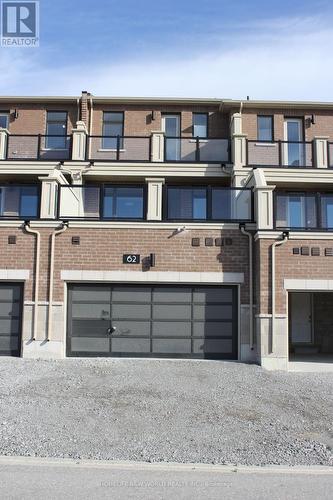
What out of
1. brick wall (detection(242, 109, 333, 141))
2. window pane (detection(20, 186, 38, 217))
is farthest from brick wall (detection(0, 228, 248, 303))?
brick wall (detection(242, 109, 333, 141))

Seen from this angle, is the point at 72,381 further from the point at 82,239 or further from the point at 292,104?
the point at 292,104

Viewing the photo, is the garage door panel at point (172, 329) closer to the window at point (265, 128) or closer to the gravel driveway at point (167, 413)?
the gravel driveway at point (167, 413)

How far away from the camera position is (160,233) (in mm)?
15062

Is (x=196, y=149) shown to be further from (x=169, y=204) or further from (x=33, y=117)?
(x=33, y=117)

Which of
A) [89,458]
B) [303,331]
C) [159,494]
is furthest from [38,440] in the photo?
[303,331]

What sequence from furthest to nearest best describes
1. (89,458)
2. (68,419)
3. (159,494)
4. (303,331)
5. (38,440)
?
(303,331) → (68,419) → (38,440) → (89,458) → (159,494)

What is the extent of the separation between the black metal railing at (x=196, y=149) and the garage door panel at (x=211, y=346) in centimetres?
754

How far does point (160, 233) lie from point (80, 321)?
3286mm

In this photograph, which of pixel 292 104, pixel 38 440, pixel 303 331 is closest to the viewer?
pixel 38 440

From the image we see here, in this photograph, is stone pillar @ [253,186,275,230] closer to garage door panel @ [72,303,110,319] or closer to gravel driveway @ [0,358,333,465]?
gravel driveway @ [0,358,333,465]

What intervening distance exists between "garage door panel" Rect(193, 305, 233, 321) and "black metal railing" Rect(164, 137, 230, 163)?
22.2ft

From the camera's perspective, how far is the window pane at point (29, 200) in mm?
17333

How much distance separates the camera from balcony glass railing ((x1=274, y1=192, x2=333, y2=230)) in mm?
15570

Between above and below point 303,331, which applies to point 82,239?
above
